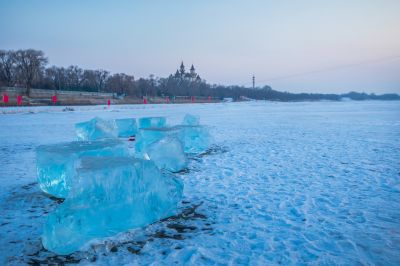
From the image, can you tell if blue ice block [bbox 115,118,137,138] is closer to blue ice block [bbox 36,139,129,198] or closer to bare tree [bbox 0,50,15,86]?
blue ice block [bbox 36,139,129,198]

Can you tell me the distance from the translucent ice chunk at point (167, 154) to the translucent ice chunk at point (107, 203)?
2271mm

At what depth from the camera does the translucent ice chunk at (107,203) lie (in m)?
2.93

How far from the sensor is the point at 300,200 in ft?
14.3

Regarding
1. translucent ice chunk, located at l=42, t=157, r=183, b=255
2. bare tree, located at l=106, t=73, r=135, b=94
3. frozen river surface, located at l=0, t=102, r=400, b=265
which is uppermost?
bare tree, located at l=106, t=73, r=135, b=94

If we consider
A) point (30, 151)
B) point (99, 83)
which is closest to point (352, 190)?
point (30, 151)

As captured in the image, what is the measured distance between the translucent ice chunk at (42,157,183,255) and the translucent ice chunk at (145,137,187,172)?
2.27 metres

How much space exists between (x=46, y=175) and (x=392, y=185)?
19.2 ft

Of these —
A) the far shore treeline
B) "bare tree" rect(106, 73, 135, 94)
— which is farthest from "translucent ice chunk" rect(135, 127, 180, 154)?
"bare tree" rect(106, 73, 135, 94)

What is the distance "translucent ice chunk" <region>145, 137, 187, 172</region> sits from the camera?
239 inches

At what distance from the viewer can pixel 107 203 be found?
3.23 metres

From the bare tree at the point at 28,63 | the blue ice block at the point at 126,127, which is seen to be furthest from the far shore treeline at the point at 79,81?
the blue ice block at the point at 126,127

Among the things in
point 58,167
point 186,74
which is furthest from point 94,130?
point 186,74

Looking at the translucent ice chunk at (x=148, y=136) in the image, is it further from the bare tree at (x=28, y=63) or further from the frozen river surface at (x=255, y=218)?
the bare tree at (x=28, y=63)

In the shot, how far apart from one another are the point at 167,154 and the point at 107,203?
9.61ft
